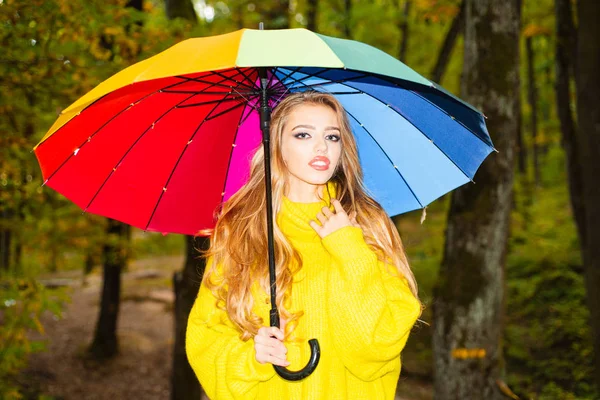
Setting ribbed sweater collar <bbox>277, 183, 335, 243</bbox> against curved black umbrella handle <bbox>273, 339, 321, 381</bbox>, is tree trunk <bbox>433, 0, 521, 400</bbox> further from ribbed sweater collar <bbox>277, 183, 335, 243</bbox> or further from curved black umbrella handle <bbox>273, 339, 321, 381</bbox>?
curved black umbrella handle <bbox>273, 339, 321, 381</bbox>

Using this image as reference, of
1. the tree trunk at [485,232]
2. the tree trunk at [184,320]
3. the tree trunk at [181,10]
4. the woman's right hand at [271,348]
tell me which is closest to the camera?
the woman's right hand at [271,348]

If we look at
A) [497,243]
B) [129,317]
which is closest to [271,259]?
[497,243]

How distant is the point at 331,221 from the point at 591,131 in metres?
4.81

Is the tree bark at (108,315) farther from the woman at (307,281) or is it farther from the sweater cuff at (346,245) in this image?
the sweater cuff at (346,245)

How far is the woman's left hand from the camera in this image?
252cm

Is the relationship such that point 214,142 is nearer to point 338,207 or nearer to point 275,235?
point 275,235

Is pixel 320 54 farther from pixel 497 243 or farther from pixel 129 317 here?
pixel 129 317

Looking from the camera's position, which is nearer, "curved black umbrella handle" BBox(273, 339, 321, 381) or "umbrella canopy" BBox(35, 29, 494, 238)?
"curved black umbrella handle" BBox(273, 339, 321, 381)

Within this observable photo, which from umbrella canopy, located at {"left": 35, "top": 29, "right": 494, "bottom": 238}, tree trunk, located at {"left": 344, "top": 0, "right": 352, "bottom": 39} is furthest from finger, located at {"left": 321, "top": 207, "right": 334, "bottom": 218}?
tree trunk, located at {"left": 344, "top": 0, "right": 352, "bottom": 39}

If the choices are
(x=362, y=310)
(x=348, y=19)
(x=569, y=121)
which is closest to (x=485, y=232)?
(x=362, y=310)

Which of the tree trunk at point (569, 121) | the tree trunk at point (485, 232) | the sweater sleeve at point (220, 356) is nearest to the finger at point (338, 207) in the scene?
the sweater sleeve at point (220, 356)

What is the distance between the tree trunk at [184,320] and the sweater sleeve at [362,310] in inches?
163

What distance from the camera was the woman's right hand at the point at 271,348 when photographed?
2.33m

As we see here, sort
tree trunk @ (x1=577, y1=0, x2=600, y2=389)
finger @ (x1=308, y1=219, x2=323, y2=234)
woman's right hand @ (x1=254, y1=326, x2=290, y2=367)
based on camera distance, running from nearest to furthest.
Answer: woman's right hand @ (x1=254, y1=326, x2=290, y2=367), finger @ (x1=308, y1=219, x2=323, y2=234), tree trunk @ (x1=577, y1=0, x2=600, y2=389)
